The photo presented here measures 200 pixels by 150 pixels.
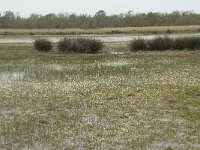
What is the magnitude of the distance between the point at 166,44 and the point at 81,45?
776 centimetres

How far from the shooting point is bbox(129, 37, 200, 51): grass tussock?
41531mm

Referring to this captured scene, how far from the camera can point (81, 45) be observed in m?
40.7

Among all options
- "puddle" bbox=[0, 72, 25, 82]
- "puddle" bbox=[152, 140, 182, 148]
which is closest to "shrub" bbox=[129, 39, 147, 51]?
"puddle" bbox=[0, 72, 25, 82]

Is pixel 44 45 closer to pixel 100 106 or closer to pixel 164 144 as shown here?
pixel 100 106

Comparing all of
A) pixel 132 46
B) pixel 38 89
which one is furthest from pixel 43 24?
pixel 38 89

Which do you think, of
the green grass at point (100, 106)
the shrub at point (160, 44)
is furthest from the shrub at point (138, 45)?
the green grass at point (100, 106)

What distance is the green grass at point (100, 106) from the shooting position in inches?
463

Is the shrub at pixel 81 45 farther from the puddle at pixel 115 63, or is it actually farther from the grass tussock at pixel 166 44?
the puddle at pixel 115 63

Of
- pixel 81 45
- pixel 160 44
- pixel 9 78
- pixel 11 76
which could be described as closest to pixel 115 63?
pixel 11 76

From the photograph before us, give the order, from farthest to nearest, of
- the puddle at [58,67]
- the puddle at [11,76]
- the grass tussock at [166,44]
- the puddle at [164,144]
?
the grass tussock at [166,44], the puddle at [58,67], the puddle at [11,76], the puddle at [164,144]

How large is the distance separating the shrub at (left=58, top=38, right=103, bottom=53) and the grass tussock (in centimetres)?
342

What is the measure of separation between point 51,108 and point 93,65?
14.2 meters

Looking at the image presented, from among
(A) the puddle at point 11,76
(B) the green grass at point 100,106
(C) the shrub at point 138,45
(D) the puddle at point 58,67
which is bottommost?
(A) the puddle at point 11,76

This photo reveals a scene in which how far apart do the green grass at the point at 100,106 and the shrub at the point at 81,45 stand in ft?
32.1
